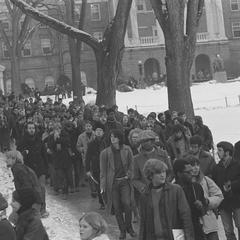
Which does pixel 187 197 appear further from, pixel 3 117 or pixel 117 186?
pixel 3 117

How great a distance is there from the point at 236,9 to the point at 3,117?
5316cm

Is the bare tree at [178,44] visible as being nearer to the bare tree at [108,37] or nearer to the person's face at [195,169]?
the bare tree at [108,37]

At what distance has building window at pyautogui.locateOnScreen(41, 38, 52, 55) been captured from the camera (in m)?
61.4

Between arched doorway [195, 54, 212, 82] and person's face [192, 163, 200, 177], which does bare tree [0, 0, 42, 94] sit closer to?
person's face [192, 163, 200, 177]

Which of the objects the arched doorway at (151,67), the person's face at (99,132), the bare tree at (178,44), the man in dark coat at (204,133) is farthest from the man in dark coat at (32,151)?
the arched doorway at (151,67)

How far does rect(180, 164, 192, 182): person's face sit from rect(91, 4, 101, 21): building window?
58.0m

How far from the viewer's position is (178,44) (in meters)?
15.9

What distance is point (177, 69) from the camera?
52.5ft

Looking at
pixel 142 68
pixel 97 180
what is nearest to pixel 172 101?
pixel 97 180

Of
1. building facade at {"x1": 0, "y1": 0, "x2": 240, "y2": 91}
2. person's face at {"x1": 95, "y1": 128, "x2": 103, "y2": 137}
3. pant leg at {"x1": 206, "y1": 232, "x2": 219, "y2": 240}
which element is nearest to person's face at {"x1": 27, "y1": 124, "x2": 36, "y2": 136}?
person's face at {"x1": 95, "y1": 128, "x2": 103, "y2": 137}

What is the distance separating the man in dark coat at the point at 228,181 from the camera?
7.09 m

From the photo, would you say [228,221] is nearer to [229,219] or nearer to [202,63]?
[229,219]

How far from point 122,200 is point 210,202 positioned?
281cm

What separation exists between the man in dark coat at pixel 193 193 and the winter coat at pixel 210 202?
0.07 m
